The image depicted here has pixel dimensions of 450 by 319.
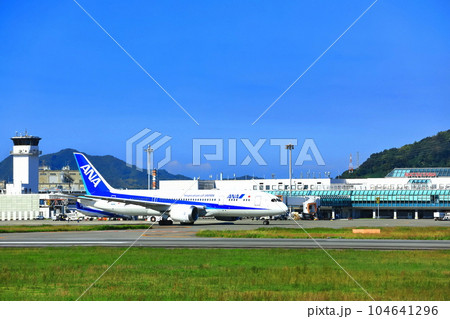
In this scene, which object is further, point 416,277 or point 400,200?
point 400,200

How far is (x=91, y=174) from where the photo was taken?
329ft

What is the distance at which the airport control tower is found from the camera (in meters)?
180

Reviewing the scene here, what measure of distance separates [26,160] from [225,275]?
166m

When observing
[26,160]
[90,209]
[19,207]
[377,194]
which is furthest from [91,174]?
[26,160]

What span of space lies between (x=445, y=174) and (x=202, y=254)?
158350 millimetres

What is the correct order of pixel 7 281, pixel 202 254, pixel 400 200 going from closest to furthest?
pixel 7 281 → pixel 202 254 → pixel 400 200

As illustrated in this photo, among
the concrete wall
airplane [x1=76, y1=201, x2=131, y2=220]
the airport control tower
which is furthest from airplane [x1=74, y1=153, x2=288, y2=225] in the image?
the airport control tower

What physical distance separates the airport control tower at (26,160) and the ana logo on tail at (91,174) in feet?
273

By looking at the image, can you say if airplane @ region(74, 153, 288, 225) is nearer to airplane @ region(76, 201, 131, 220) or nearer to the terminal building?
airplane @ region(76, 201, 131, 220)

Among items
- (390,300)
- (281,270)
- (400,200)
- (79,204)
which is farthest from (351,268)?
(400,200)

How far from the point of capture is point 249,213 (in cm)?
8875

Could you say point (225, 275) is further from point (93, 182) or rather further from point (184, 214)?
point (93, 182)

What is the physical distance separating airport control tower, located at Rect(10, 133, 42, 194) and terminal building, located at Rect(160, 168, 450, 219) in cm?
4062
